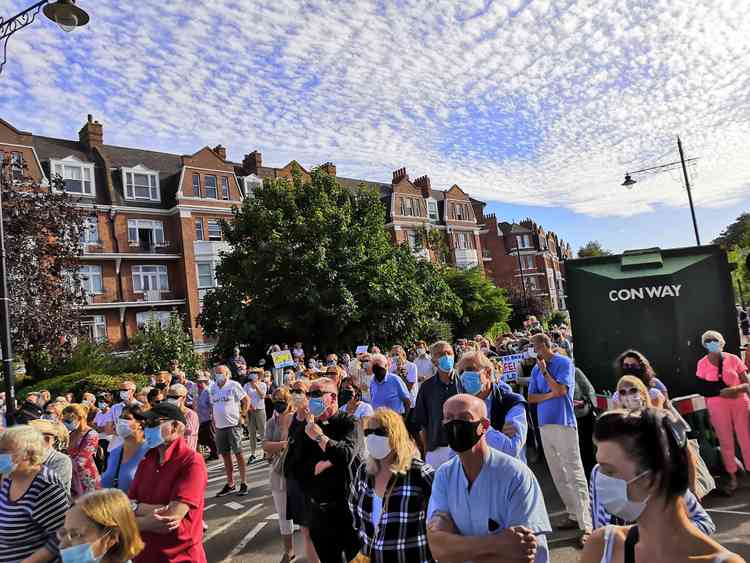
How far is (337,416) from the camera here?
4.73 m

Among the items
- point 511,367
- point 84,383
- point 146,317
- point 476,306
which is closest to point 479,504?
point 511,367

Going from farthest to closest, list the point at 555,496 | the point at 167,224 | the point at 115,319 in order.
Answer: the point at 167,224, the point at 115,319, the point at 555,496

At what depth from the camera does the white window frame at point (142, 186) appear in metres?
34.3

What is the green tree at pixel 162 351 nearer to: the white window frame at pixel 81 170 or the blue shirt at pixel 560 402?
the white window frame at pixel 81 170

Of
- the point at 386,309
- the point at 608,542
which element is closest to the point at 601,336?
the point at 608,542

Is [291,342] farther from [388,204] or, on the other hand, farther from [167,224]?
[388,204]

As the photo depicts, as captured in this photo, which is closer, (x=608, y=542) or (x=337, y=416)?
(x=608, y=542)

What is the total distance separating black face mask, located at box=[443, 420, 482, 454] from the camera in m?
2.78

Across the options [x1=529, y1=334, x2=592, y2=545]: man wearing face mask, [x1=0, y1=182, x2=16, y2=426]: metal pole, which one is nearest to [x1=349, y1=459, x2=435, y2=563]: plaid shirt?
[x1=529, y1=334, x2=592, y2=545]: man wearing face mask

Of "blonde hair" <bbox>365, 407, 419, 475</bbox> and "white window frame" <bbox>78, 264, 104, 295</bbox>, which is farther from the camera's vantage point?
"white window frame" <bbox>78, 264, 104, 295</bbox>

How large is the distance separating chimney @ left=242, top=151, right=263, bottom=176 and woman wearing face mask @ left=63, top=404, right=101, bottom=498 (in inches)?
1404

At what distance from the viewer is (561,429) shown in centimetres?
554

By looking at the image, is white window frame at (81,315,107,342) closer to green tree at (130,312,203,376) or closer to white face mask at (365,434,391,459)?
green tree at (130,312,203,376)

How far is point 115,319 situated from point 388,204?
24768 mm
